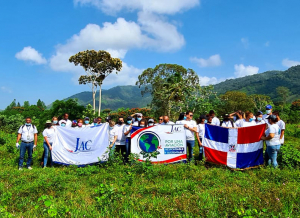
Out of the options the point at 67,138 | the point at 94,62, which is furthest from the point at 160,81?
the point at 67,138

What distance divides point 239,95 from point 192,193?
165ft

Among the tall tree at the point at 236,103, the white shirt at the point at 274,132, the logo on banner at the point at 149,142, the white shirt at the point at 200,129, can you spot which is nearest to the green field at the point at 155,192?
the white shirt at the point at 274,132

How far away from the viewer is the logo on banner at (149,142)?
7.70 metres

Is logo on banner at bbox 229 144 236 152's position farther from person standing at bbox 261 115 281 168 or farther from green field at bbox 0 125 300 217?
person standing at bbox 261 115 281 168

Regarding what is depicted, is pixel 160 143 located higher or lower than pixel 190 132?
lower

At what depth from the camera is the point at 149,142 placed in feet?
25.3

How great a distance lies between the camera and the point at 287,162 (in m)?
6.61

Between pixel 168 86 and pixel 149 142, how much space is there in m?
16.6

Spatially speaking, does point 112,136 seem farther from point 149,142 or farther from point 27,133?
point 27,133

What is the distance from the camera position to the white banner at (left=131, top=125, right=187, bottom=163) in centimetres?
769

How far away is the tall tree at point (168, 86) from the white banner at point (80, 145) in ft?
43.9

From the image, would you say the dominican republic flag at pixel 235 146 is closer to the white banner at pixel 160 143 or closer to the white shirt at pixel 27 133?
the white banner at pixel 160 143

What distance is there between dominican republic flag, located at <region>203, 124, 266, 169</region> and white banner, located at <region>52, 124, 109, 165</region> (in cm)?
356

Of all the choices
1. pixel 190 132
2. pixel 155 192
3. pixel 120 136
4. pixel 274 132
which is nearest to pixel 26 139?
pixel 120 136
